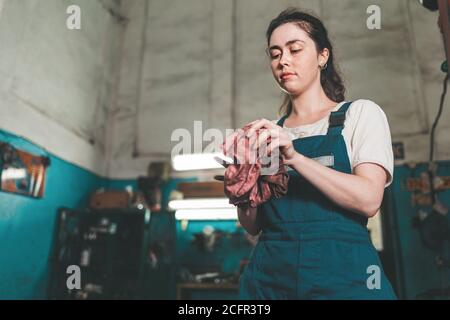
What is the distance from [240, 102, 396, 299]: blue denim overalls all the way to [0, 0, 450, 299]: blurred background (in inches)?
100

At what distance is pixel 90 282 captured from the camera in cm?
408

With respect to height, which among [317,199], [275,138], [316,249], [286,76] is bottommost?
[316,249]

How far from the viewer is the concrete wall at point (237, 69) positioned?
14.9ft

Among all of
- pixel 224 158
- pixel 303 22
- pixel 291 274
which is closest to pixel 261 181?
pixel 224 158

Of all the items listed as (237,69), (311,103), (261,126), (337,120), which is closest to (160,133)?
(237,69)

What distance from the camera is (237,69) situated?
5273mm

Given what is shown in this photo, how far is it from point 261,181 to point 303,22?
565 millimetres

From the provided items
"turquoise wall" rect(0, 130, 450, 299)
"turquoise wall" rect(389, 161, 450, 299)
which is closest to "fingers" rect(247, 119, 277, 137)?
"turquoise wall" rect(0, 130, 450, 299)

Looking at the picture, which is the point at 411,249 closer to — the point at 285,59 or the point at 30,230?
the point at 285,59

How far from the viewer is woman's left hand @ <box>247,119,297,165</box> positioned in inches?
34.4

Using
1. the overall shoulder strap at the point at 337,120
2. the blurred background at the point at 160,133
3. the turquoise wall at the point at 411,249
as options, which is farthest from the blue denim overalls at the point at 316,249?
the turquoise wall at the point at 411,249

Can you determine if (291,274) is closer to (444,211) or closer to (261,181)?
(261,181)

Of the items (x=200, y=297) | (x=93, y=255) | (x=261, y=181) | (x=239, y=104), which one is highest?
(x=239, y=104)

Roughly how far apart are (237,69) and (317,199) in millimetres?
4488
